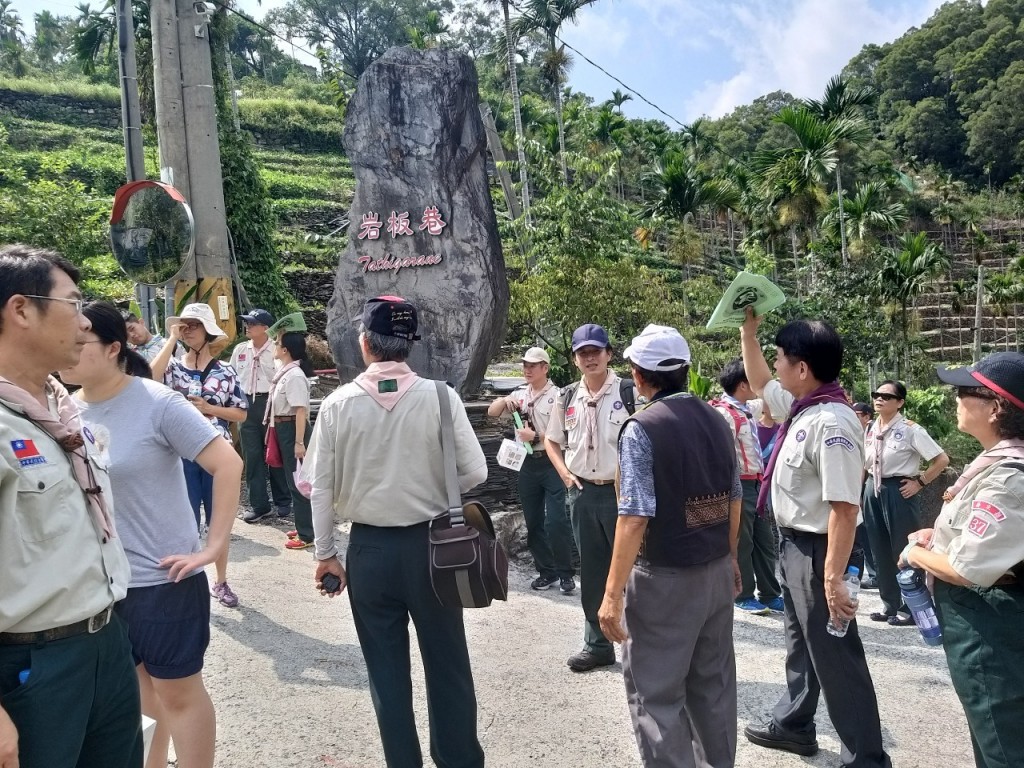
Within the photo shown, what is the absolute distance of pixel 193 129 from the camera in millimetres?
9164

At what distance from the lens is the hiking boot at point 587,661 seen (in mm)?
4102

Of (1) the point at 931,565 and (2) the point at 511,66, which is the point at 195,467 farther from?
(2) the point at 511,66

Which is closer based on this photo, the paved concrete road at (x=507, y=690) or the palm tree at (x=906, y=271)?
the paved concrete road at (x=507, y=690)

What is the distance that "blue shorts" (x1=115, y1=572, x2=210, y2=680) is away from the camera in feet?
7.85

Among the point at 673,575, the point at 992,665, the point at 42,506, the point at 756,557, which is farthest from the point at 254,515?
the point at 992,665

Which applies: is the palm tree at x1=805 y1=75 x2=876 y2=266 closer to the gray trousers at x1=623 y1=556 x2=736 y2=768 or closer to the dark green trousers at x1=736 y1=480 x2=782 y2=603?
the dark green trousers at x1=736 y1=480 x2=782 y2=603

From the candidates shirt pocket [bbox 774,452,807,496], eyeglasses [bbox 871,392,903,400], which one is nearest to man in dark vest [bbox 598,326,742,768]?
shirt pocket [bbox 774,452,807,496]

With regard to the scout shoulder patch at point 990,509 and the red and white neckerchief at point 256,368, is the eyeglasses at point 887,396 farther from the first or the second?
the red and white neckerchief at point 256,368

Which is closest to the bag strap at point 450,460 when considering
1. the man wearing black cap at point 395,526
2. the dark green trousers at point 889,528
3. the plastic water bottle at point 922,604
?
the man wearing black cap at point 395,526

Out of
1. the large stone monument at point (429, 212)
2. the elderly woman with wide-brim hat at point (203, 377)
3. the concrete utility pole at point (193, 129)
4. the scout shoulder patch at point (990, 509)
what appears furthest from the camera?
the concrete utility pole at point (193, 129)

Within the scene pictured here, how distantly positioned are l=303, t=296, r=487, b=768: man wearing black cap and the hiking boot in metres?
1.44

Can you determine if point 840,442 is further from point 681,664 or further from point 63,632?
point 63,632

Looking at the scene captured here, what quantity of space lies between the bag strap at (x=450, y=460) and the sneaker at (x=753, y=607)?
3.47 meters

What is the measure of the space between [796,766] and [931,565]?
50.5 inches
